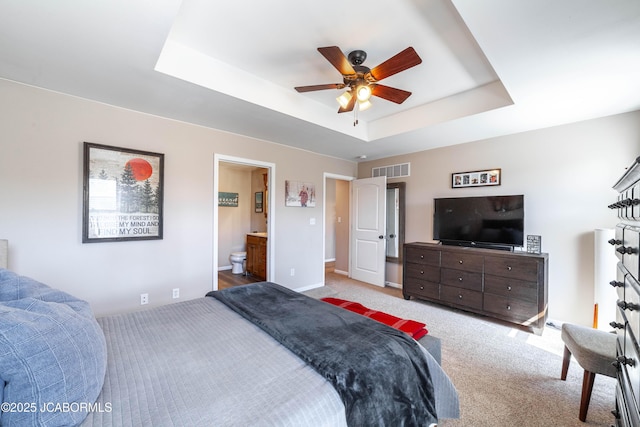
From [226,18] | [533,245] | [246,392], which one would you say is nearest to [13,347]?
[246,392]

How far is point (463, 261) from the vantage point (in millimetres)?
3354

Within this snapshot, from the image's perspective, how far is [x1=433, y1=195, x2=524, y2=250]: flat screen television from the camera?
3221mm

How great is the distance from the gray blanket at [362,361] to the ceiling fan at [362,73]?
1.79 metres

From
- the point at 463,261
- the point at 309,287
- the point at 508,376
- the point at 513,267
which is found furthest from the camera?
the point at 309,287

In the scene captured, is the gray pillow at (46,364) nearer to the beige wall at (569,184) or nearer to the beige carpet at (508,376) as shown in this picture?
the beige carpet at (508,376)

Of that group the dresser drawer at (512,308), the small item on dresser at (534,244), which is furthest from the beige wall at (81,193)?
the small item on dresser at (534,244)

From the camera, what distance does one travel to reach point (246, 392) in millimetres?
989

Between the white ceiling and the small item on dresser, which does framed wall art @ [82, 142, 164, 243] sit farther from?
the small item on dresser

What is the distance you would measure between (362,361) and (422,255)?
9.48 ft

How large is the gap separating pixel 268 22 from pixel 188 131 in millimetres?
1828

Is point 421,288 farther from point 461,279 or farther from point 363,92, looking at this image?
point 363,92

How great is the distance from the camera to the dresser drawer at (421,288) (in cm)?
362

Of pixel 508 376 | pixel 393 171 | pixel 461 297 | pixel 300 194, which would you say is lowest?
pixel 508 376

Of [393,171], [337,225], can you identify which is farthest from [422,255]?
[337,225]
